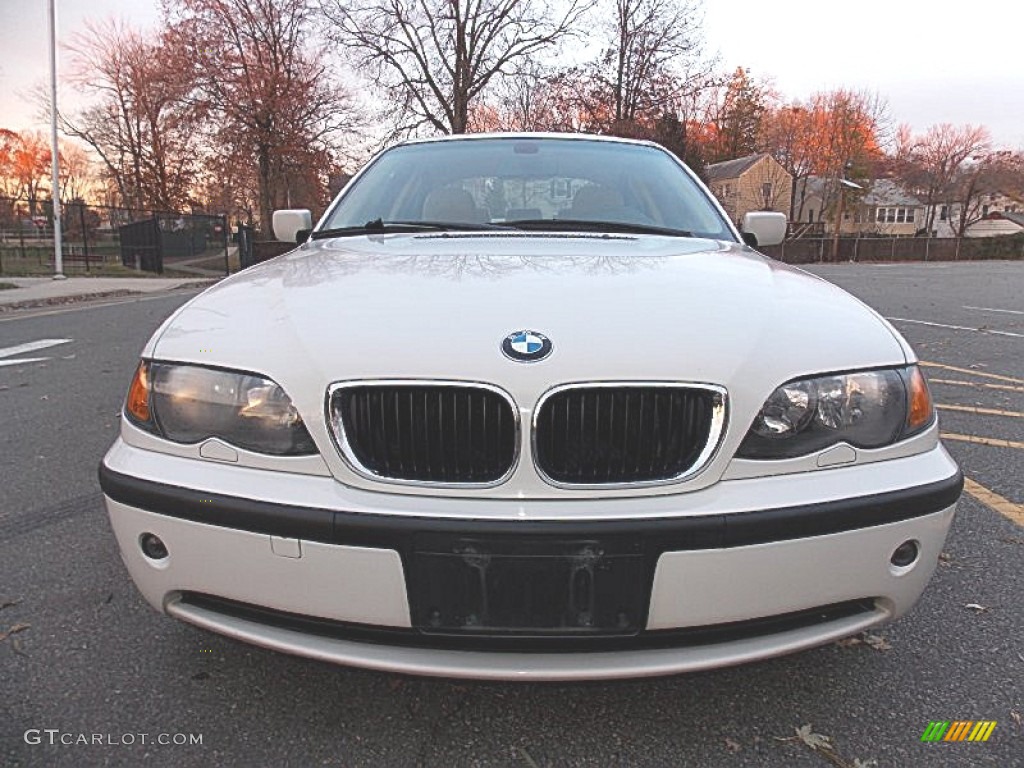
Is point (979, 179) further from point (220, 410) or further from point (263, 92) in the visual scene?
point (220, 410)

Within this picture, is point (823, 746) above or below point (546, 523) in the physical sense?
below

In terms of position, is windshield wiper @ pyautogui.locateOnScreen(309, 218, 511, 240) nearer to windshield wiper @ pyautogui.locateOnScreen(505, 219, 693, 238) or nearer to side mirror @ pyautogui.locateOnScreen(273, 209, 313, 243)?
windshield wiper @ pyautogui.locateOnScreen(505, 219, 693, 238)

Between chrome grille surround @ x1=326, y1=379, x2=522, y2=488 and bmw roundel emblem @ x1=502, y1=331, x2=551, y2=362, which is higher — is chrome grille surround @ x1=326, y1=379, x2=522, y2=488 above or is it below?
below

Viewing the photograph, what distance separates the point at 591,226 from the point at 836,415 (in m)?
1.24

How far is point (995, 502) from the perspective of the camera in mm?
2920

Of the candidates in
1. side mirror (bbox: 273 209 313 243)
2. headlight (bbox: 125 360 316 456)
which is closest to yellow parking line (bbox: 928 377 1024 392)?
side mirror (bbox: 273 209 313 243)

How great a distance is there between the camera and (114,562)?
2311 mm

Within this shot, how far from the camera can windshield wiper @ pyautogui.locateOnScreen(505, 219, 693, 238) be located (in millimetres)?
2449

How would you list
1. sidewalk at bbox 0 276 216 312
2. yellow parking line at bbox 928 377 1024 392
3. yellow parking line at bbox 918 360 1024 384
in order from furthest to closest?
sidewalk at bbox 0 276 216 312
yellow parking line at bbox 918 360 1024 384
yellow parking line at bbox 928 377 1024 392

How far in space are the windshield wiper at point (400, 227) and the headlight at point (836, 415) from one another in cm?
131

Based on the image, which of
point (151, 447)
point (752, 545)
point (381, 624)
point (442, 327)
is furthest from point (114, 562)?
point (752, 545)

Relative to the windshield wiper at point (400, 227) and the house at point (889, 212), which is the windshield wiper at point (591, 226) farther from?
the house at point (889, 212)

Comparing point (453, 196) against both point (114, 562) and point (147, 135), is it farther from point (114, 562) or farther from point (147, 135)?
point (147, 135)

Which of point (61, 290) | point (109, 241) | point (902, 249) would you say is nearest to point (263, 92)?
point (109, 241)
